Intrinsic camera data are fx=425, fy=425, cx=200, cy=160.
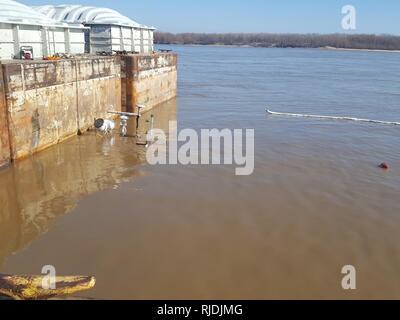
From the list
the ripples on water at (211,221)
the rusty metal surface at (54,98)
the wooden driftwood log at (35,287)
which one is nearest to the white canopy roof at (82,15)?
the rusty metal surface at (54,98)

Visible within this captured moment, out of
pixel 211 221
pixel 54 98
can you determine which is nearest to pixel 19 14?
pixel 54 98

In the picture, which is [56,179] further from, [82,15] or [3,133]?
[82,15]

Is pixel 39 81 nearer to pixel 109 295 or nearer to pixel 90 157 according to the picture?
pixel 90 157

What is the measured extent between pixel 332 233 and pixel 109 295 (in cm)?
448

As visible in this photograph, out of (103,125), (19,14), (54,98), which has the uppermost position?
(19,14)

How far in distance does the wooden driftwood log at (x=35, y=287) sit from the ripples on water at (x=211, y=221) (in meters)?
0.35

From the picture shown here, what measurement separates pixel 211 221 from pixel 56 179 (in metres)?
4.65

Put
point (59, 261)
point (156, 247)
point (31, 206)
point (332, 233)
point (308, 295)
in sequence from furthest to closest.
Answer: point (31, 206) → point (332, 233) → point (156, 247) → point (59, 261) → point (308, 295)

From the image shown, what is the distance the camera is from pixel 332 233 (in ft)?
27.3

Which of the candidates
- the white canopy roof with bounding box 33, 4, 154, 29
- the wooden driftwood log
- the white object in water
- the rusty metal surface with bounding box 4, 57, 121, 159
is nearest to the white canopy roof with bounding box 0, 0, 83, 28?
the rusty metal surface with bounding box 4, 57, 121, 159

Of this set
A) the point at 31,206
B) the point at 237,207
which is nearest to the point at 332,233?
the point at 237,207

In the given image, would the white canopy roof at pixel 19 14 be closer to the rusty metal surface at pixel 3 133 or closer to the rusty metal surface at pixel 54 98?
the rusty metal surface at pixel 54 98

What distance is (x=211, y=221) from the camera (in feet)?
28.5

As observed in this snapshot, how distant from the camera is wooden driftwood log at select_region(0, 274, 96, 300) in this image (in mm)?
5668
